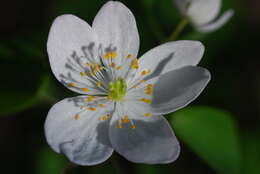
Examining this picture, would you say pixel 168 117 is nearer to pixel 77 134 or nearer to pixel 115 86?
pixel 115 86

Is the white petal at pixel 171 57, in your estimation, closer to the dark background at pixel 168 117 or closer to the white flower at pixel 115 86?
the white flower at pixel 115 86

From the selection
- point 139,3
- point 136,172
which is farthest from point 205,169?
point 139,3

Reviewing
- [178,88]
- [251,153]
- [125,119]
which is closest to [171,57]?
[178,88]

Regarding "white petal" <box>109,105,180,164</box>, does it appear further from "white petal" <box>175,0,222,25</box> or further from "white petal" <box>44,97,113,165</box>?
"white petal" <box>175,0,222,25</box>

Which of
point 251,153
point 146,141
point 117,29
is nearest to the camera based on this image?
point 146,141

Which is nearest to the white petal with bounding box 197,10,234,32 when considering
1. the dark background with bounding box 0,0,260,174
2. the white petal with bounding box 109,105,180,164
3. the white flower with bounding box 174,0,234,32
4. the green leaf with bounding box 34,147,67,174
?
the white flower with bounding box 174,0,234,32
